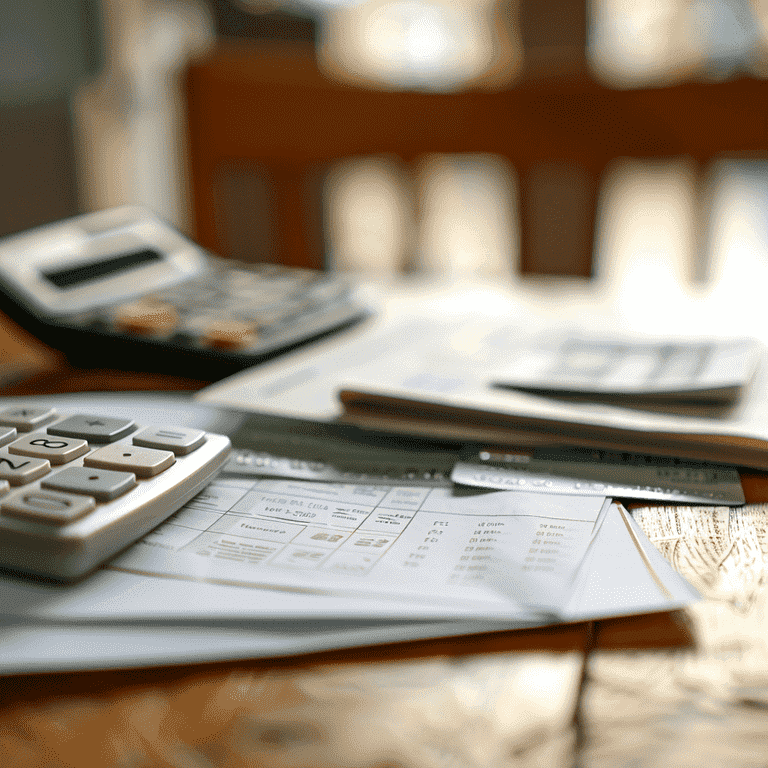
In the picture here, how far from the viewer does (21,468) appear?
28 cm

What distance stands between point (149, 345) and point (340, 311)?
0.47 feet

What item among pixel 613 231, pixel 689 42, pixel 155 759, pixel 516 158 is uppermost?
pixel 689 42

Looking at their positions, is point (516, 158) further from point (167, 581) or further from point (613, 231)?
point (613, 231)

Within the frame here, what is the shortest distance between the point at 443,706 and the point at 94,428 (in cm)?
18

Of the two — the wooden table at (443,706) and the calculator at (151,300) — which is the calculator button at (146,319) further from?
the wooden table at (443,706)

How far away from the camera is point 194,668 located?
22 cm

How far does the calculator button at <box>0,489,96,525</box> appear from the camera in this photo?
0.82ft

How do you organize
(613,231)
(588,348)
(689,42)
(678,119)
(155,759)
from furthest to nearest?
(613,231)
(689,42)
(678,119)
(588,348)
(155,759)

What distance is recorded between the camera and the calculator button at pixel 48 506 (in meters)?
0.25

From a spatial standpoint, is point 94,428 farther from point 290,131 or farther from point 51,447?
point 290,131

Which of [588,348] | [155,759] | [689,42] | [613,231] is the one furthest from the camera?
[613,231]

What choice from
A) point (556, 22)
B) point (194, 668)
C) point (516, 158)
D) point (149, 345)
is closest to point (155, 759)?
point (194, 668)

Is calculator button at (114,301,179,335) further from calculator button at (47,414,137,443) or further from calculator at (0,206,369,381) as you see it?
calculator button at (47,414,137,443)

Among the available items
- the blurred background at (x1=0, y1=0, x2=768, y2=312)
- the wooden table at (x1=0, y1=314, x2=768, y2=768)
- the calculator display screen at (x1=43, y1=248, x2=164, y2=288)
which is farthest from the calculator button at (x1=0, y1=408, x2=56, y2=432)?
Answer: the blurred background at (x1=0, y1=0, x2=768, y2=312)
